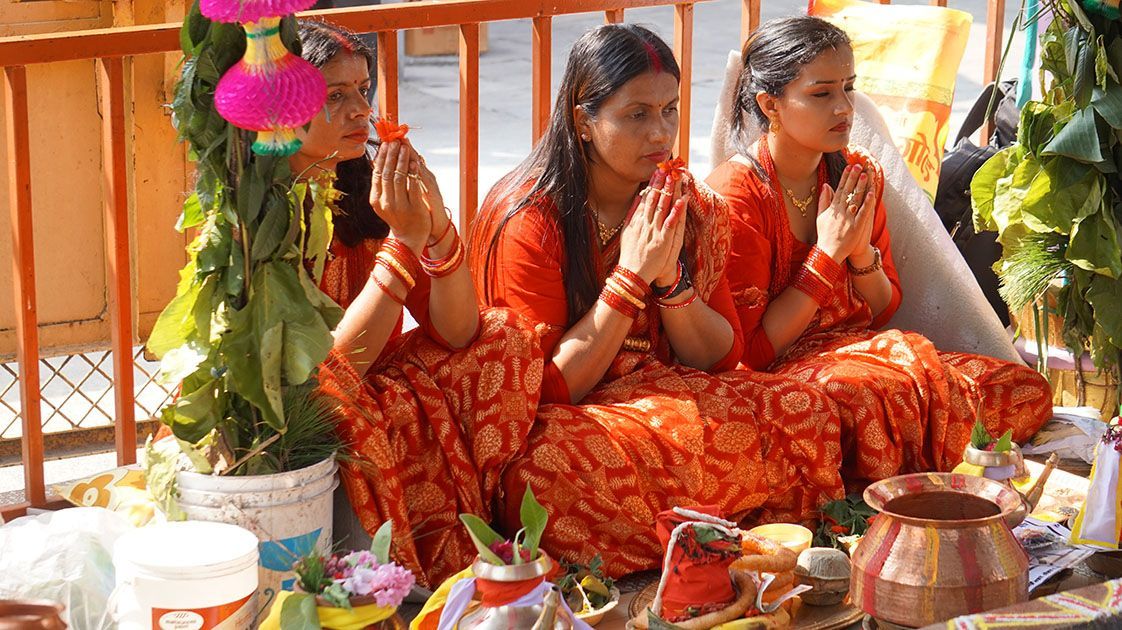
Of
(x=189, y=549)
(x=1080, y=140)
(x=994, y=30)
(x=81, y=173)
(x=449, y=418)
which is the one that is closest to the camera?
(x=189, y=549)

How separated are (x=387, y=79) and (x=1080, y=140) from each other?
5.59ft

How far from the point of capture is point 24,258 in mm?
3221

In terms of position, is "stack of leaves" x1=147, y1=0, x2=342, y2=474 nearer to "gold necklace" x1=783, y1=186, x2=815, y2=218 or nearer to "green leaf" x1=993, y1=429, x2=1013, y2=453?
"green leaf" x1=993, y1=429, x2=1013, y2=453

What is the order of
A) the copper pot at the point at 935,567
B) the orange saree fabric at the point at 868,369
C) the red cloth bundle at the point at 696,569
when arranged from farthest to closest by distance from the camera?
the orange saree fabric at the point at 868,369 → the red cloth bundle at the point at 696,569 → the copper pot at the point at 935,567

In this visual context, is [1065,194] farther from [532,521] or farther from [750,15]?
[532,521]

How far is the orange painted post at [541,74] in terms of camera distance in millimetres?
3963

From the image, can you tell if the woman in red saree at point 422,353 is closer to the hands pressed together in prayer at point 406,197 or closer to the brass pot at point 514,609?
the hands pressed together in prayer at point 406,197

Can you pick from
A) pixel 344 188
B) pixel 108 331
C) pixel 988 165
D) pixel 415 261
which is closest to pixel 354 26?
pixel 344 188

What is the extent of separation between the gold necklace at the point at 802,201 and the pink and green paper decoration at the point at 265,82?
178 centimetres

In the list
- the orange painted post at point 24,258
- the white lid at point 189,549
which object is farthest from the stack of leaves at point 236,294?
the orange painted post at point 24,258

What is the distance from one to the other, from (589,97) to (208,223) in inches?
44.9

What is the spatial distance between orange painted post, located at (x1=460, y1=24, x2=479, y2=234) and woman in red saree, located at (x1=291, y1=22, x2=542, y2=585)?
62cm

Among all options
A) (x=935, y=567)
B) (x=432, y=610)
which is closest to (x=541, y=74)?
(x=432, y=610)

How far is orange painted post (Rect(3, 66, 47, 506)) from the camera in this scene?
3145 millimetres
